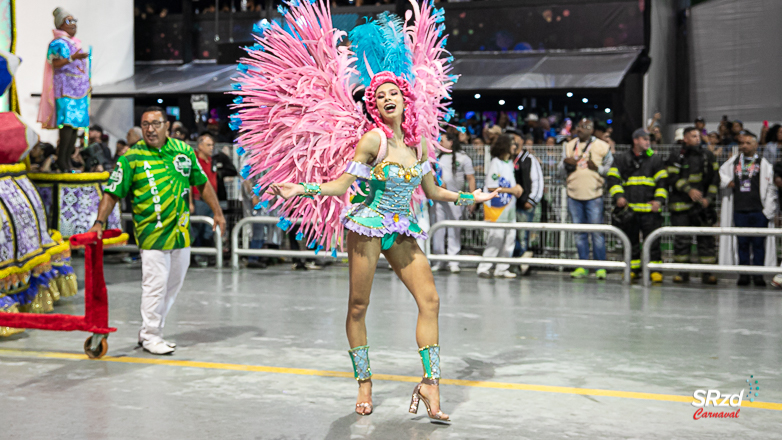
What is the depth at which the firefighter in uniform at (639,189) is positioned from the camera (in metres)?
10.3

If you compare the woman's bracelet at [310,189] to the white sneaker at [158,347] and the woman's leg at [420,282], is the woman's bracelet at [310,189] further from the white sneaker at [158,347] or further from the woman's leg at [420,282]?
the white sneaker at [158,347]

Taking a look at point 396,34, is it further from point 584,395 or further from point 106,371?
point 106,371

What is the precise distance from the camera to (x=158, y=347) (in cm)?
639

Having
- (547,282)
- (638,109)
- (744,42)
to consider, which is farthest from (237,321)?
(744,42)

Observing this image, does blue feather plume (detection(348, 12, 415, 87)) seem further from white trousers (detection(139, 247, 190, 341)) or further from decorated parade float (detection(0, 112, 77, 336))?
decorated parade float (detection(0, 112, 77, 336))

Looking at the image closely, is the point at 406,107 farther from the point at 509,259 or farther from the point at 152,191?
the point at 509,259

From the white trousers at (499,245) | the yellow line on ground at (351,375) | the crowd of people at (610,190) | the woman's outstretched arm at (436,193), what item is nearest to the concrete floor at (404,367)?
the yellow line on ground at (351,375)

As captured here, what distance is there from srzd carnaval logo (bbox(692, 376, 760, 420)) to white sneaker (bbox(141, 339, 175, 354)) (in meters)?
3.80

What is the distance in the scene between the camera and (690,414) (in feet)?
15.7

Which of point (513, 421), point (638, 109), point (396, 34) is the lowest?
point (513, 421)

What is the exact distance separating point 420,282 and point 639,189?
6.41m

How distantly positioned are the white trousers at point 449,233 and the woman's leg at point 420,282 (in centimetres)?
651

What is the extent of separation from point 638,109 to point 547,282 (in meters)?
8.49

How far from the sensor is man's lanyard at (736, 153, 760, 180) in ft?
33.1
